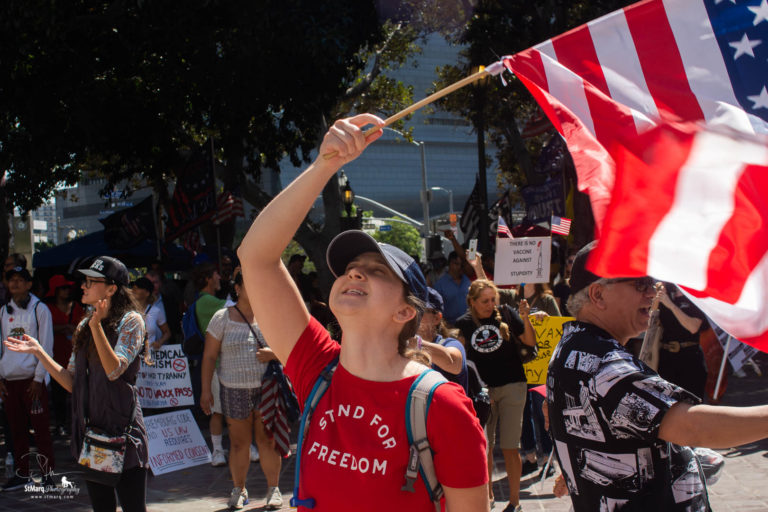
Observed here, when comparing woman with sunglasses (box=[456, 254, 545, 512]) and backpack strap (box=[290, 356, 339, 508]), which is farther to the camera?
woman with sunglasses (box=[456, 254, 545, 512])

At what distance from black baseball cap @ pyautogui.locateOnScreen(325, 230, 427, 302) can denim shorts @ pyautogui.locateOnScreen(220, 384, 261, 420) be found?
473cm

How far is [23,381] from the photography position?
7.78m

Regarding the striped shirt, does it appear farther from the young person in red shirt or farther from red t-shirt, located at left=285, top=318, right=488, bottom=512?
red t-shirt, located at left=285, top=318, right=488, bottom=512

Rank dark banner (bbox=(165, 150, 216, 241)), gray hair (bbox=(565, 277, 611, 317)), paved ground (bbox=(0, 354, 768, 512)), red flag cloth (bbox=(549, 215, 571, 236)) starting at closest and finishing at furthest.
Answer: gray hair (bbox=(565, 277, 611, 317)) < paved ground (bbox=(0, 354, 768, 512)) < red flag cloth (bbox=(549, 215, 571, 236)) < dark banner (bbox=(165, 150, 216, 241))

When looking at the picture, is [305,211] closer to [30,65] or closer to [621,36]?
[621,36]

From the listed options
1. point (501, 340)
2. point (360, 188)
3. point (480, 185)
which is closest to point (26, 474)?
point (501, 340)

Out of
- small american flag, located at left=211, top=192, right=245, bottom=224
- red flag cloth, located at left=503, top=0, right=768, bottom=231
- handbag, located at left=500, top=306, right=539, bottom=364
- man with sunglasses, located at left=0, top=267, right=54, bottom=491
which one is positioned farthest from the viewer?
small american flag, located at left=211, top=192, right=245, bottom=224

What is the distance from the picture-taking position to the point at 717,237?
255cm

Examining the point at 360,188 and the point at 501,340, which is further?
the point at 360,188

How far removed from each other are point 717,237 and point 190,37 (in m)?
11.7

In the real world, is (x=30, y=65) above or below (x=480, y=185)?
above

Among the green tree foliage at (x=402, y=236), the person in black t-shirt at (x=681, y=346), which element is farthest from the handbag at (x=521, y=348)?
the green tree foliage at (x=402, y=236)

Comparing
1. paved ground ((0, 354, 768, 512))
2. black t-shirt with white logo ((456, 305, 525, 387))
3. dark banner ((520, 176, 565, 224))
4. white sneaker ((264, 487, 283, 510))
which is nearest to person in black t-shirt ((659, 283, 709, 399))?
paved ground ((0, 354, 768, 512))

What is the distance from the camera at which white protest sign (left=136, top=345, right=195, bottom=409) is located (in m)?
8.35
